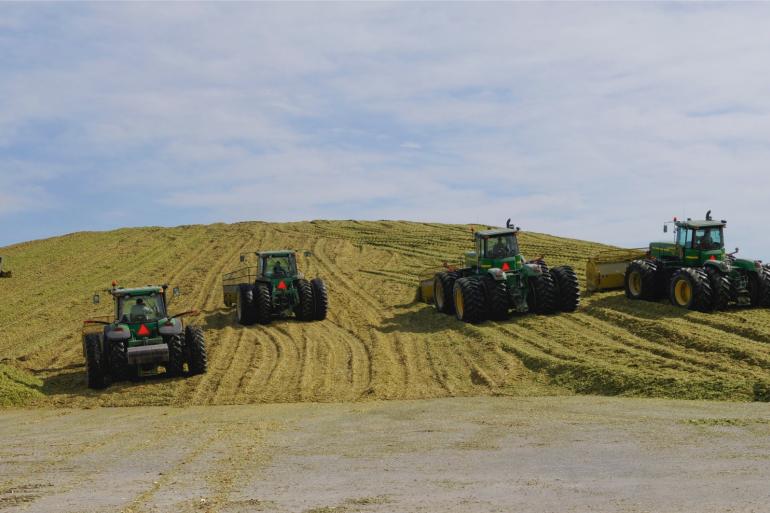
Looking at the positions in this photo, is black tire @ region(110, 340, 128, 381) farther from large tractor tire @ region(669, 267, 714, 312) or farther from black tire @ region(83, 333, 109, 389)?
large tractor tire @ region(669, 267, 714, 312)

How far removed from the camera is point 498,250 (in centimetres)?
2344

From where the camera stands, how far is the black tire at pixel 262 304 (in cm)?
2400

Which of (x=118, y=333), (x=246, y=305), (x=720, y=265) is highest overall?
(x=720, y=265)

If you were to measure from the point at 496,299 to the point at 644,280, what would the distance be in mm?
4108

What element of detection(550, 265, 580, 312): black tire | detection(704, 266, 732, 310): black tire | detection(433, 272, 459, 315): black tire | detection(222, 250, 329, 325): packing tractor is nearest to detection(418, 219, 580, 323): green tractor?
detection(550, 265, 580, 312): black tire

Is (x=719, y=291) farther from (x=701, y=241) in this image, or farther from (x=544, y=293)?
(x=544, y=293)

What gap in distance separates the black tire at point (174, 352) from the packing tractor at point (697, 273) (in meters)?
11.8

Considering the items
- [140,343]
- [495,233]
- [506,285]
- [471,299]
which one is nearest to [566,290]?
[506,285]

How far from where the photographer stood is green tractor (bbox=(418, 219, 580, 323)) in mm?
22750

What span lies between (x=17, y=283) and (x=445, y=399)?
27266 millimetres

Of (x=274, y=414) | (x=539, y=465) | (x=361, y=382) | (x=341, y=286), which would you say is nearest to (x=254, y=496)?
(x=539, y=465)

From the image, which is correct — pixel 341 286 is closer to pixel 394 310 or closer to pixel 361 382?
pixel 394 310

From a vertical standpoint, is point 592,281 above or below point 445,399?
above

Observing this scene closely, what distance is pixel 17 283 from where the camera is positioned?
38.2 metres
